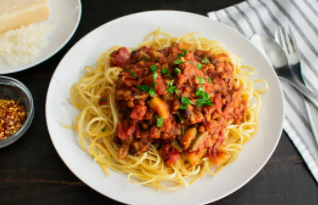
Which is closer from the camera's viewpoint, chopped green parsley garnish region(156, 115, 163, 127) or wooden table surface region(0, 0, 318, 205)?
chopped green parsley garnish region(156, 115, 163, 127)

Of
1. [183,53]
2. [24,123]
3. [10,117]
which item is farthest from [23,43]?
[183,53]

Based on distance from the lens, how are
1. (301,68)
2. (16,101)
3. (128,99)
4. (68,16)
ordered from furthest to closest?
1. (68,16)
2. (301,68)
3. (16,101)
4. (128,99)

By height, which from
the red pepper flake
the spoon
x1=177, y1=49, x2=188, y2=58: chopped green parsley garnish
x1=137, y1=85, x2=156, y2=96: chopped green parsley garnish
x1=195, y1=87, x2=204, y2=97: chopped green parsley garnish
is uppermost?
x1=177, y1=49, x2=188, y2=58: chopped green parsley garnish

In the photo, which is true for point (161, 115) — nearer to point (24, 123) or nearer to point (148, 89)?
point (148, 89)

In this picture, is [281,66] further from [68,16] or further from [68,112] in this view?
[68,16]

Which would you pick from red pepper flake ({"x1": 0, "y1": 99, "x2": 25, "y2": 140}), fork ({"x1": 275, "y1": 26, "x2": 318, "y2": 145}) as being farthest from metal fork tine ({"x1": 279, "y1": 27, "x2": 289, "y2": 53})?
red pepper flake ({"x1": 0, "y1": 99, "x2": 25, "y2": 140})

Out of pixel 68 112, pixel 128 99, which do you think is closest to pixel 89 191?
pixel 68 112

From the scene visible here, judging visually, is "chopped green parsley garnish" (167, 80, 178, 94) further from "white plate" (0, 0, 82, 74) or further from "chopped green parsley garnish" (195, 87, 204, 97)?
"white plate" (0, 0, 82, 74)
